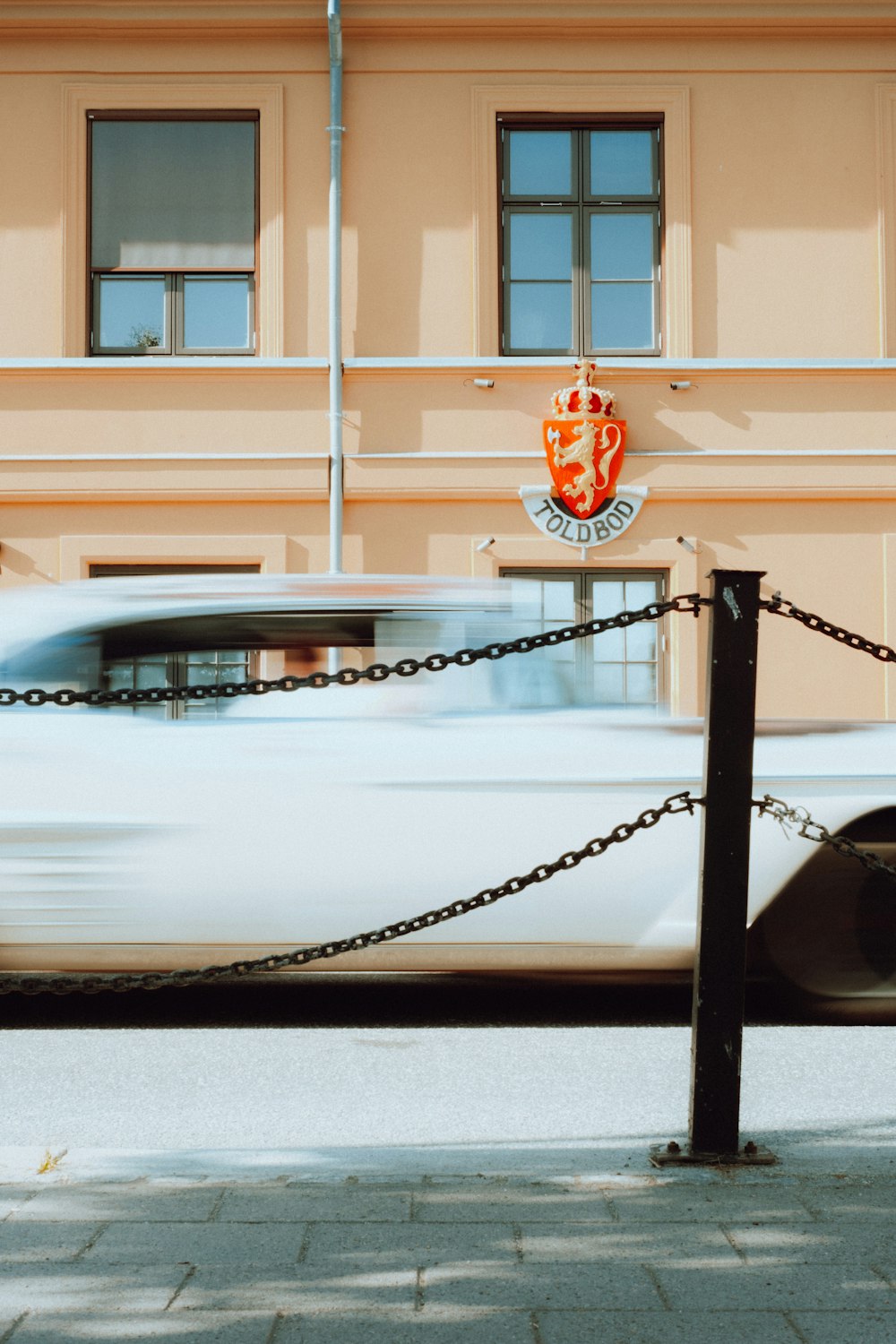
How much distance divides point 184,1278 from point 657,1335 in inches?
34.3

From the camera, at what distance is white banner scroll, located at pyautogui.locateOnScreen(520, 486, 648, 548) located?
12023 mm

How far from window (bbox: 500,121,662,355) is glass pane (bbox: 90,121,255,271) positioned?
221 cm

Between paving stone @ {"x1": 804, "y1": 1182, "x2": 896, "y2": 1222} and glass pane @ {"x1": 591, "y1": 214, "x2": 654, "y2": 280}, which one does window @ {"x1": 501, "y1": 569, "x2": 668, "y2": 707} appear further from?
paving stone @ {"x1": 804, "y1": 1182, "x2": 896, "y2": 1222}

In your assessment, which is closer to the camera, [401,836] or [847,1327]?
[847,1327]

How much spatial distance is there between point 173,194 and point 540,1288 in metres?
11.4

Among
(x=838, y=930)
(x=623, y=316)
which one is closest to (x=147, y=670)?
(x=838, y=930)

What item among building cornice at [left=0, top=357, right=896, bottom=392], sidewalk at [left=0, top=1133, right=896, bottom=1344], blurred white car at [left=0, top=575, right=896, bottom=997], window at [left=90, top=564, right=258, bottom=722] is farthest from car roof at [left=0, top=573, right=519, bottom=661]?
building cornice at [left=0, top=357, right=896, bottom=392]

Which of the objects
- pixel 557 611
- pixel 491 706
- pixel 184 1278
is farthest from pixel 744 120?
pixel 184 1278

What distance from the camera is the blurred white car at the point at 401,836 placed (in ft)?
16.9

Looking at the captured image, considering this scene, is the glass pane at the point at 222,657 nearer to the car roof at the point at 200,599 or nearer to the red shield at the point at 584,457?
the car roof at the point at 200,599

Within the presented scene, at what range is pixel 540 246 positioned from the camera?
41.1 feet

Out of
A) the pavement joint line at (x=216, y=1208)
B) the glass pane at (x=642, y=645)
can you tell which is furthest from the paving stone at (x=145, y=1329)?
the glass pane at (x=642, y=645)

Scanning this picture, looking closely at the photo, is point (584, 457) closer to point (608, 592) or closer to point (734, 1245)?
point (608, 592)

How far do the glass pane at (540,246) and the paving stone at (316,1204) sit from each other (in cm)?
1023
